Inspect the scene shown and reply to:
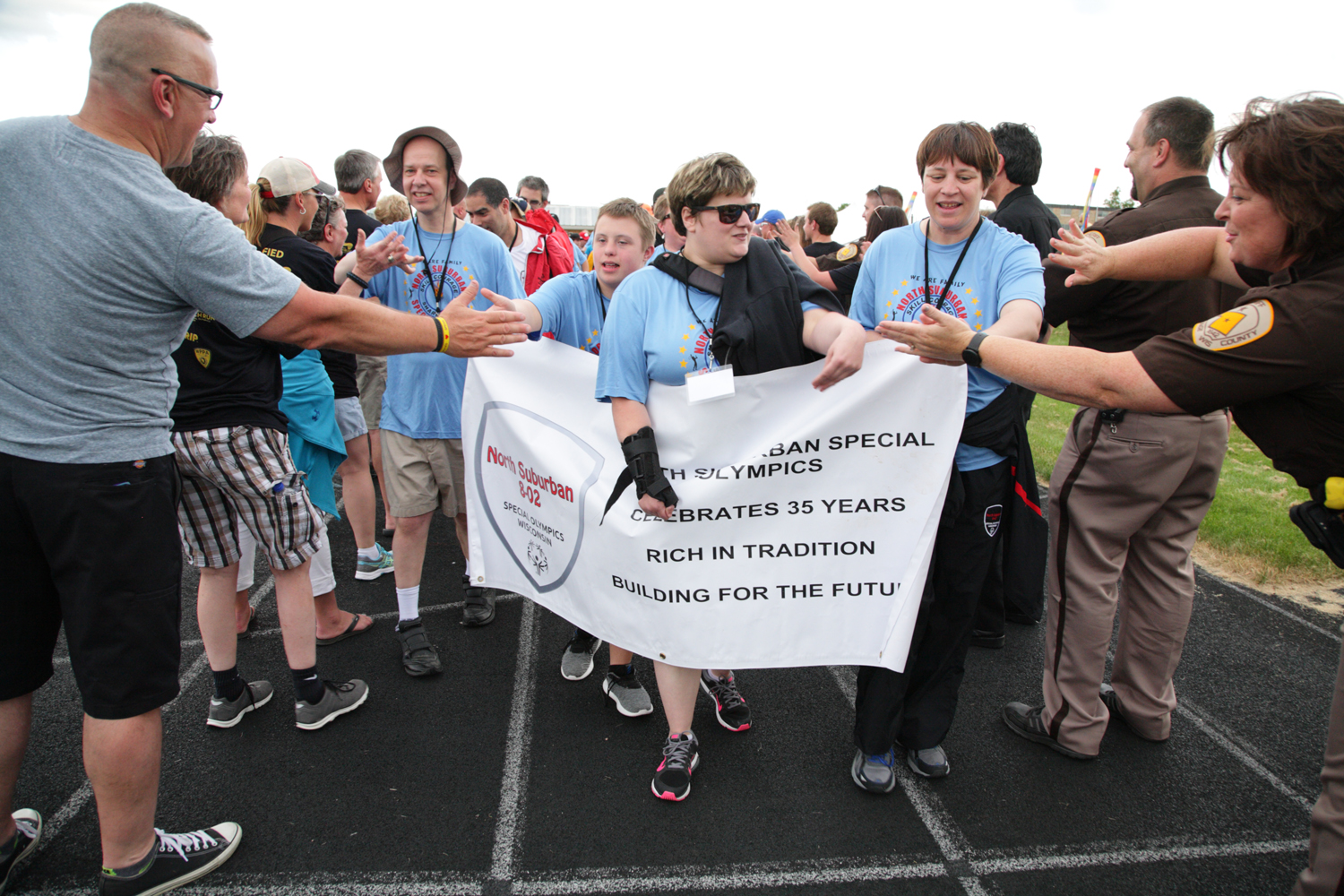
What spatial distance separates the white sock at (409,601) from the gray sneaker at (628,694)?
1.06 meters

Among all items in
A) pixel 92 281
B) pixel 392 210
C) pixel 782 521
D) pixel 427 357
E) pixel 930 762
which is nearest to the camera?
pixel 92 281

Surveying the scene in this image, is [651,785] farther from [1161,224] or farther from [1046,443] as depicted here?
[1046,443]

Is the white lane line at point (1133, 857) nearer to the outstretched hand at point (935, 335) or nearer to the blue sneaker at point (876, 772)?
the blue sneaker at point (876, 772)

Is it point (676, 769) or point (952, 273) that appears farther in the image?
point (676, 769)

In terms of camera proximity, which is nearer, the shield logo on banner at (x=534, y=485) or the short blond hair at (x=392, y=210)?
the shield logo on banner at (x=534, y=485)

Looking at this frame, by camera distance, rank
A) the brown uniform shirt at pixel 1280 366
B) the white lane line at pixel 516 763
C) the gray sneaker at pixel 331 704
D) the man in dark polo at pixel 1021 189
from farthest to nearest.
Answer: the man in dark polo at pixel 1021 189, the gray sneaker at pixel 331 704, the white lane line at pixel 516 763, the brown uniform shirt at pixel 1280 366

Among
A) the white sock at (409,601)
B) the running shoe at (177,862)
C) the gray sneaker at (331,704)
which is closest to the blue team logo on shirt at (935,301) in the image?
the white sock at (409,601)

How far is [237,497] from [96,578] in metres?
0.88

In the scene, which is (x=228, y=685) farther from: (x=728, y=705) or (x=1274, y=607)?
(x=1274, y=607)

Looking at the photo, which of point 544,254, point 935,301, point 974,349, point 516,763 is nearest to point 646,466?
point 974,349

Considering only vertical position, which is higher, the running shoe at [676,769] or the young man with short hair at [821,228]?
the young man with short hair at [821,228]

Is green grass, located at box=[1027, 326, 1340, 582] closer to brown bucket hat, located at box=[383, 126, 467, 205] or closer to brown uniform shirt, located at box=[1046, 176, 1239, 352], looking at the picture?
brown uniform shirt, located at box=[1046, 176, 1239, 352]

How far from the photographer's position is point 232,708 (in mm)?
2969

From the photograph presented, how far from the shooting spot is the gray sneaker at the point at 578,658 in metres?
3.38
